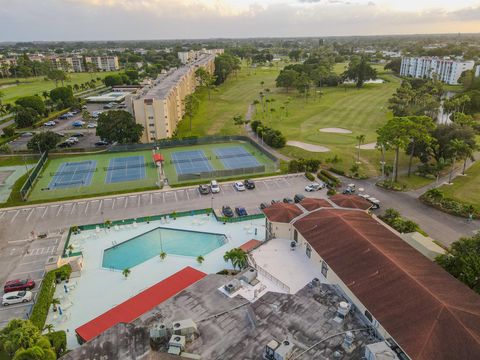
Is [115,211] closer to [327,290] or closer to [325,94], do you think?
[327,290]

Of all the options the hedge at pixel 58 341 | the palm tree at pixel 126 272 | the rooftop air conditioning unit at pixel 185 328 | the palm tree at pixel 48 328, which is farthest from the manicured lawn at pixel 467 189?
the palm tree at pixel 48 328

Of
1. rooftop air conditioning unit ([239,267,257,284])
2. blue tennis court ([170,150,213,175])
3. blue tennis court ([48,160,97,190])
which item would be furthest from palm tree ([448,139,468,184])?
blue tennis court ([48,160,97,190])

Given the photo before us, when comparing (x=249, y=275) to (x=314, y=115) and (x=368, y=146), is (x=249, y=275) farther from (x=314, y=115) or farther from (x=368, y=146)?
(x=314, y=115)

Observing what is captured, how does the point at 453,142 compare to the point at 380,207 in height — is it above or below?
above

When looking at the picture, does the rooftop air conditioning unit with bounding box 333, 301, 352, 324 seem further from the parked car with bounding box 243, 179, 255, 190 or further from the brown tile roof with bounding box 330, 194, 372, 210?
the parked car with bounding box 243, 179, 255, 190

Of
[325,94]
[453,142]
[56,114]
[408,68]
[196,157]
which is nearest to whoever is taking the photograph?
[453,142]

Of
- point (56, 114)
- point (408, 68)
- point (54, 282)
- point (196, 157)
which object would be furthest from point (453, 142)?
point (408, 68)

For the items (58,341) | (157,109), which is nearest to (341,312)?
(58,341)
